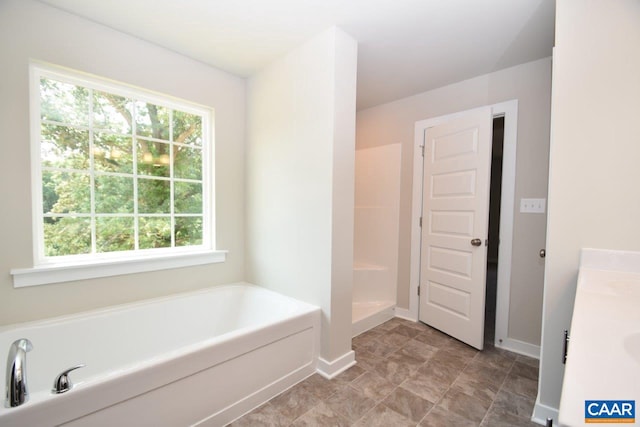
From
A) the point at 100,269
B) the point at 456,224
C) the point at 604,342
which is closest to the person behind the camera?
the point at 604,342

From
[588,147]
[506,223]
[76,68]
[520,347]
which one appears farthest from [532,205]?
[76,68]

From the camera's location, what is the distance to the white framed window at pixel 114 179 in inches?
68.6

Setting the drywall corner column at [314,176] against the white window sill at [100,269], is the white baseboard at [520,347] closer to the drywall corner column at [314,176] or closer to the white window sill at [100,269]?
the drywall corner column at [314,176]

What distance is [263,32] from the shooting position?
6.21 ft

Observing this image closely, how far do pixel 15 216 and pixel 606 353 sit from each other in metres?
2.66

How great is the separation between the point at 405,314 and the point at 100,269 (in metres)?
2.73

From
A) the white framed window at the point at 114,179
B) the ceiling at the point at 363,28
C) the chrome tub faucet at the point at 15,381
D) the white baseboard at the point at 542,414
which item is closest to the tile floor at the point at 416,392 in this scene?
the white baseboard at the point at 542,414

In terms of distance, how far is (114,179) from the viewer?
6.57ft

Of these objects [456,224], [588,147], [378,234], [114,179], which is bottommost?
[378,234]

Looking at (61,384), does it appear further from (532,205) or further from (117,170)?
(532,205)

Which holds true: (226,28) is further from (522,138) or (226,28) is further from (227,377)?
(522,138)

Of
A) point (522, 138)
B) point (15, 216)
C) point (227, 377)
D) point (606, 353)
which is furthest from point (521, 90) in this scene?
point (15, 216)

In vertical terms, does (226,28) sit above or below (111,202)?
above

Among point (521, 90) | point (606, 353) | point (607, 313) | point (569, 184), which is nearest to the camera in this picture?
point (606, 353)
